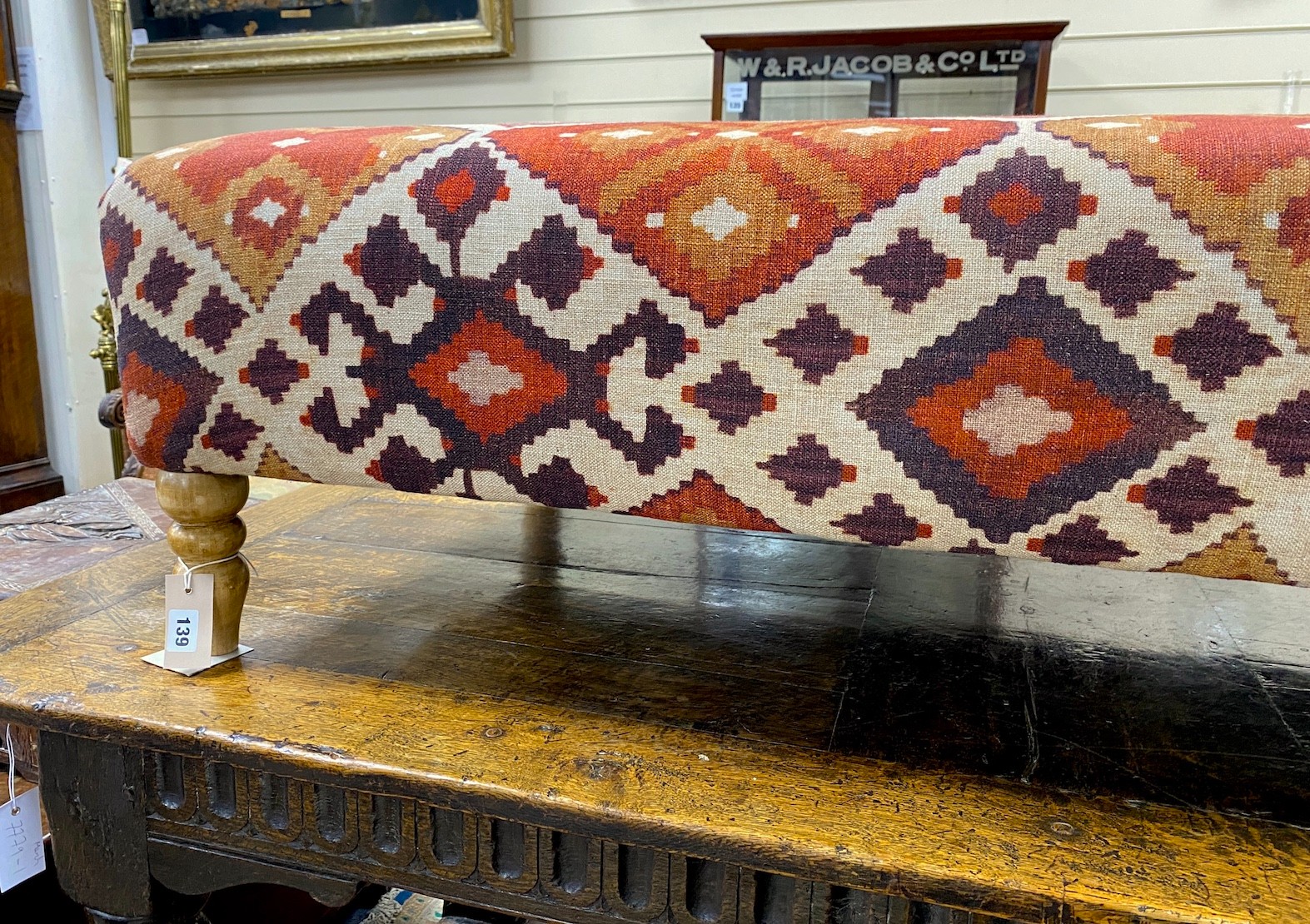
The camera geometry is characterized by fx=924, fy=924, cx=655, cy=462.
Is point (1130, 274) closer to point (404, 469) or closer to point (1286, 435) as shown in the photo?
point (1286, 435)

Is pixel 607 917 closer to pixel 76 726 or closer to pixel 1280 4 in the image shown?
pixel 76 726

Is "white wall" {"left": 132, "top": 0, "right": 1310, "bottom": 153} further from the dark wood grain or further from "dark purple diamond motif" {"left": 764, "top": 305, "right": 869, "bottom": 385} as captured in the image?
the dark wood grain

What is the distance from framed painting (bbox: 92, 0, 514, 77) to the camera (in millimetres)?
2080

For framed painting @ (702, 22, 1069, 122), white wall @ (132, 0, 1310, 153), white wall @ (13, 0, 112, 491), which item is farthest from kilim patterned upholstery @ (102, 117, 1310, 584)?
white wall @ (13, 0, 112, 491)

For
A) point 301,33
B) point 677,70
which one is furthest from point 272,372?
point 301,33

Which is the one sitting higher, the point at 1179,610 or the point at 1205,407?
the point at 1205,407

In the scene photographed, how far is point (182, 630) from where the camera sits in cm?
81

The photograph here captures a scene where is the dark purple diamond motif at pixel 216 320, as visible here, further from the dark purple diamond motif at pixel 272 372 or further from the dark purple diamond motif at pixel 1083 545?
the dark purple diamond motif at pixel 1083 545

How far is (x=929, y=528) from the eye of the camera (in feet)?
1.97

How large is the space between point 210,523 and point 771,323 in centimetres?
52

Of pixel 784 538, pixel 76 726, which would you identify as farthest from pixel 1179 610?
pixel 76 726

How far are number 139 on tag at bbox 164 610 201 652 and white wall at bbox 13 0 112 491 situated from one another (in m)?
2.14

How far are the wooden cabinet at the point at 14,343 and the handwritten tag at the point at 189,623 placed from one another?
2.09m

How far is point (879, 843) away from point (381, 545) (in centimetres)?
82
